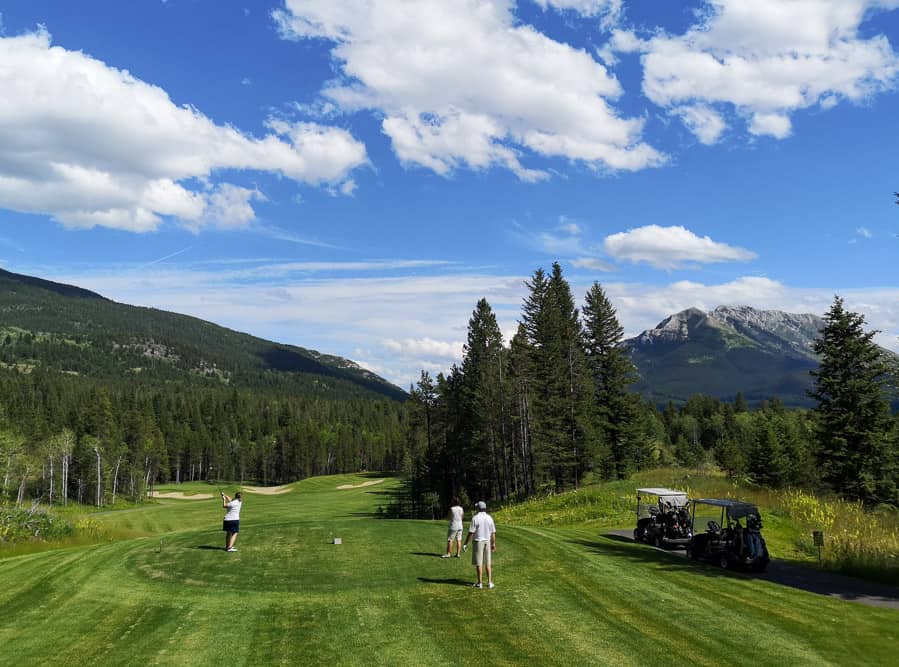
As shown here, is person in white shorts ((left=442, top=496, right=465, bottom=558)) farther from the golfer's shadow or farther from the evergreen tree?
the evergreen tree

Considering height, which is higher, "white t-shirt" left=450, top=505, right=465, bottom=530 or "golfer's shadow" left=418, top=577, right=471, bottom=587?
"white t-shirt" left=450, top=505, right=465, bottom=530

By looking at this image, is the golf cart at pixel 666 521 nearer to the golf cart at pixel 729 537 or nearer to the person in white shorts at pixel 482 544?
the golf cart at pixel 729 537

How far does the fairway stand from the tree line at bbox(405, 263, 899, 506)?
→ 96.0 ft

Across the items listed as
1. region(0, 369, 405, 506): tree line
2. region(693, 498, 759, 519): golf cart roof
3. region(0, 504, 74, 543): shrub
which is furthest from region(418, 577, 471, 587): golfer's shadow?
region(0, 369, 405, 506): tree line

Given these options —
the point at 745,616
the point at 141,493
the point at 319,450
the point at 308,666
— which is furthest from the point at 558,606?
the point at 319,450

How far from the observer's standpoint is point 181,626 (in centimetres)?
1314

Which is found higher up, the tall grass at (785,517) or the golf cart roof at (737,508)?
the golf cart roof at (737,508)

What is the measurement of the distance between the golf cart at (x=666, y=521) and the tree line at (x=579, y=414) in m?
22.6

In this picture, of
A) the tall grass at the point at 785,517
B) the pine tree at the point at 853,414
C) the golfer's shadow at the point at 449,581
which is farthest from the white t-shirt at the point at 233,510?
the pine tree at the point at 853,414

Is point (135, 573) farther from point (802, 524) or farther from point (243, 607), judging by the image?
point (802, 524)

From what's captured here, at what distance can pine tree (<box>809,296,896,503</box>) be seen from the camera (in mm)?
41531

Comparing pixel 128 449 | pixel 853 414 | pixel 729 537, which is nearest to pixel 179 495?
pixel 128 449

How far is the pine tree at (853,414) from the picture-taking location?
4153cm

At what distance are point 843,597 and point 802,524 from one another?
13.1 m
